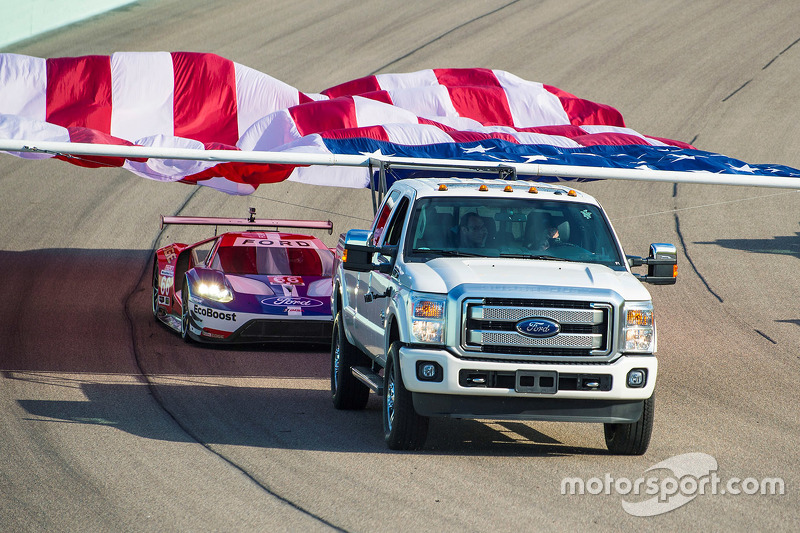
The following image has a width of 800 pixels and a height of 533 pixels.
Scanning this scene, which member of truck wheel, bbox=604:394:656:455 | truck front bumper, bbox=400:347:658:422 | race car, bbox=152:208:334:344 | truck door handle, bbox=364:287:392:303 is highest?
truck door handle, bbox=364:287:392:303

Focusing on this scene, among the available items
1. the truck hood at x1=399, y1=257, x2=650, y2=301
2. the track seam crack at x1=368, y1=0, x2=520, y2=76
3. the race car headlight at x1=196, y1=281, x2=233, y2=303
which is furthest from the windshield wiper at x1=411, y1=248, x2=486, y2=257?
the track seam crack at x1=368, y1=0, x2=520, y2=76

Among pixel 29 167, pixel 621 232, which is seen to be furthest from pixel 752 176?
pixel 29 167

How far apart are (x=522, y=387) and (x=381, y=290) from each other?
6.12 feet

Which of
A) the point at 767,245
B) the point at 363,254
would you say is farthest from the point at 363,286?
the point at 767,245

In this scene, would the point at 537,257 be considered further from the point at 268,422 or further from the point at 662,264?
the point at 268,422

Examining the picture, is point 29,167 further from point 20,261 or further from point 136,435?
point 136,435

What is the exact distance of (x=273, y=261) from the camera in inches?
612

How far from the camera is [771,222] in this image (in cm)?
2805

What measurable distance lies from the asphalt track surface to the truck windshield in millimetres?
1573

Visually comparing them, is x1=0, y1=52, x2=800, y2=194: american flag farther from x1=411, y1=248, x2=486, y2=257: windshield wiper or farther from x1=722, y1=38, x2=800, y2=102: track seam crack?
x1=722, y1=38, x2=800, y2=102: track seam crack

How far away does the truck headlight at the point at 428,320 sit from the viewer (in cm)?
852

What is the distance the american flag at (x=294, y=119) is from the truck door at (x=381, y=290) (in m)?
3.56

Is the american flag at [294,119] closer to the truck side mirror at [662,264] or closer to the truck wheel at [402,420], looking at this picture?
the truck side mirror at [662,264]

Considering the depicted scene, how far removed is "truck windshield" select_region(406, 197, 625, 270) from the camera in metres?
9.50
